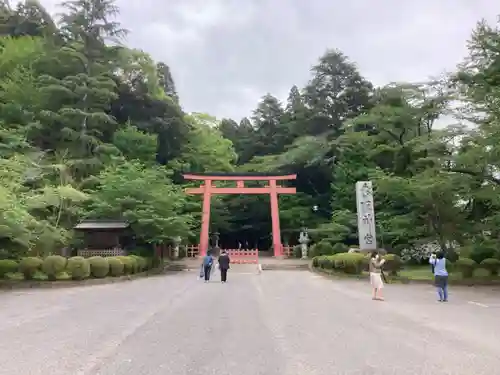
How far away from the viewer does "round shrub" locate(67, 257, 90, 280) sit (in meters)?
17.8

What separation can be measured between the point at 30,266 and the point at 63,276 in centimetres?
129

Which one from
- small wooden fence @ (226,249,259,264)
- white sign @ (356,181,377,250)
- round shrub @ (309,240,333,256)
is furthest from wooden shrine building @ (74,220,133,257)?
white sign @ (356,181,377,250)

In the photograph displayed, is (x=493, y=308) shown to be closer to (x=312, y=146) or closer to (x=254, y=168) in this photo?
(x=312, y=146)

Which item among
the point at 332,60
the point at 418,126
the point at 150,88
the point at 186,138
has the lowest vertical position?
the point at 418,126

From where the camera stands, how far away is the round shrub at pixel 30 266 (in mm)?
17391

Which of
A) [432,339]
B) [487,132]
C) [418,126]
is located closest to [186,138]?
[418,126]

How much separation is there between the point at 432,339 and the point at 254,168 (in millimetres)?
36514

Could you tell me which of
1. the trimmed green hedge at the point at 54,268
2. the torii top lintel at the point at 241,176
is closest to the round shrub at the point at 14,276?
the trimmed green hedge at the point at 54,268

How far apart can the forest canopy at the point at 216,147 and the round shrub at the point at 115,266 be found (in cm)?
291

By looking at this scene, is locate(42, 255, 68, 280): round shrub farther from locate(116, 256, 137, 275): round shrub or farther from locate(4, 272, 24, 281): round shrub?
locate(116, 256, 137, 275): round shrub

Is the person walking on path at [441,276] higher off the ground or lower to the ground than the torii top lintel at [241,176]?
lower

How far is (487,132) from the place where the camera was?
1625 cm

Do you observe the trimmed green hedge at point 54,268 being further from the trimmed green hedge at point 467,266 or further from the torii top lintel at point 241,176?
the torii top lintel at point 241,176

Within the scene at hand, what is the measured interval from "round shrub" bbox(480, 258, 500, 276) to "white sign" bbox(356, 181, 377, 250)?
18.5 feet
